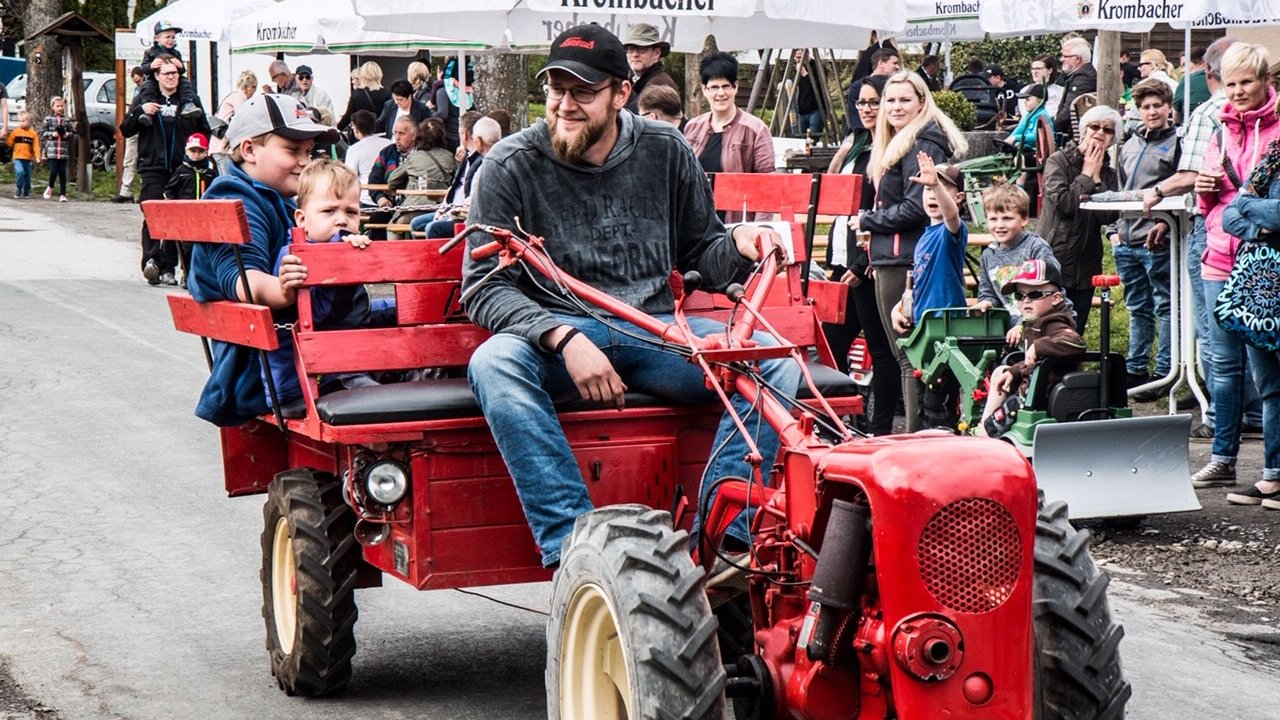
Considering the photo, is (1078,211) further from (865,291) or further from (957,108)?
(957,108)

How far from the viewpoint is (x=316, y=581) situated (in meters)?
5.45

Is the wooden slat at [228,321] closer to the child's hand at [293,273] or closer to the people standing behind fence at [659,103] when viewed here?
the child's hand at [293,273]

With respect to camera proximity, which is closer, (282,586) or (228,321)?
(228,321)

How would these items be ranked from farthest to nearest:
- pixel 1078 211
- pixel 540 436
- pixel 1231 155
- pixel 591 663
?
pixel 1078 211, pixel 1231 155, pixel 540 436, pixel 591 663

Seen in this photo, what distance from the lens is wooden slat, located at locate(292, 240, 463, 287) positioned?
534 cm

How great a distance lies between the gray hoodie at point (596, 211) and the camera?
529cm

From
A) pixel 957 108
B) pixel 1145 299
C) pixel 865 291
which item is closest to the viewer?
pixel 865 291

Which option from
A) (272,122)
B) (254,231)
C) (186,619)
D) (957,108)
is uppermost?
(957,108)

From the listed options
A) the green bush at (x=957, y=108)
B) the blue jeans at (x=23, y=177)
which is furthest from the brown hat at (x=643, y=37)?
the blue jeans at (x=23, y=177)

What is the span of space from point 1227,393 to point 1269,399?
1.08ft

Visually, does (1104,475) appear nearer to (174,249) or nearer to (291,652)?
(291,652)

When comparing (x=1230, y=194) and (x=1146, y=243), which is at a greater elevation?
(x=1230, y=194)

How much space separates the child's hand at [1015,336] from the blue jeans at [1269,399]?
3.70 feet

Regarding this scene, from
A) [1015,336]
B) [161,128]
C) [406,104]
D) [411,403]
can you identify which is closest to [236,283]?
[411,403]
